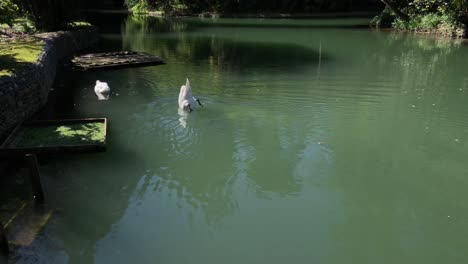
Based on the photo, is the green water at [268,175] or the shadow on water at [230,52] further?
the shadow on water at [230,52]

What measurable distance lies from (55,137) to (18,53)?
4876 millimetres

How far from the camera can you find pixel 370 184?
786 centimetres

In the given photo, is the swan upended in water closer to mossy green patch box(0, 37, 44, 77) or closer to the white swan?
the white swan

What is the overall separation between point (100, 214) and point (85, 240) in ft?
2.41

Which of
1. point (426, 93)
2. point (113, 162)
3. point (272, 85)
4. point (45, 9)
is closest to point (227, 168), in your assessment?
point (113, 162)

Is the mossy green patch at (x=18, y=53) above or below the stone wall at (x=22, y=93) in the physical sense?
above

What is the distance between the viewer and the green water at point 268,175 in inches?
239

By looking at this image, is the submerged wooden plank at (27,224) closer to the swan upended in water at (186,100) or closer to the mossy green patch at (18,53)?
the mossy green patch at (18,53)

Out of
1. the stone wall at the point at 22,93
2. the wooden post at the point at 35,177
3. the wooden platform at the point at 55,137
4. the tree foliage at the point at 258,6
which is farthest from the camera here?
the tree foliage at the point at 258,6

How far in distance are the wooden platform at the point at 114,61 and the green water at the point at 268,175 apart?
1876 millimetres

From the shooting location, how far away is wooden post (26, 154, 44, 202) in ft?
21.8

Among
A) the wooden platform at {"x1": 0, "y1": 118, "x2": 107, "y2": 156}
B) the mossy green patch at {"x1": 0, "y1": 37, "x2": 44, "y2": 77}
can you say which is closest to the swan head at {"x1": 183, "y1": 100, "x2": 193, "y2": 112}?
the wooden platform at {"x1": 0, "y1": 118, "x2": 107, "y2": 156}

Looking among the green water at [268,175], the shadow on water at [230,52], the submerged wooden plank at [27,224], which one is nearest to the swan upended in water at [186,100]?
the green water at [268,175]

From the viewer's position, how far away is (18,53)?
1284 cm
